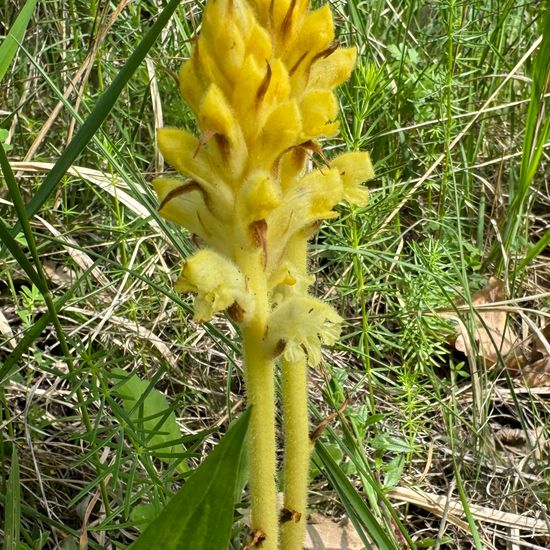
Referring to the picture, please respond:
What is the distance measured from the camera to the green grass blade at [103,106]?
5.99 ft

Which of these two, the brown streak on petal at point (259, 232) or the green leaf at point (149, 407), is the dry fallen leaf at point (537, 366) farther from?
the brown streak on petal at point (259, 232)

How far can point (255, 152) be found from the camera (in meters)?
1.55

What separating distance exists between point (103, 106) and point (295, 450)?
0.87 meters

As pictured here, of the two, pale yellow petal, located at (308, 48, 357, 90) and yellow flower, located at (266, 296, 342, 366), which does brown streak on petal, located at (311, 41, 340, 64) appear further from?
yellow flower, located at (266, 296, 342, 366)

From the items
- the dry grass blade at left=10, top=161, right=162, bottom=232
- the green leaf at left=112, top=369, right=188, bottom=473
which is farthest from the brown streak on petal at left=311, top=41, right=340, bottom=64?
the dry grass blade at left=10, top=161, right=162, bottom=232

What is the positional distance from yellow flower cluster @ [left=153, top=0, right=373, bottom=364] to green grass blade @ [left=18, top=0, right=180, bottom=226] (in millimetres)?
321

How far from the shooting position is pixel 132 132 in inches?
136

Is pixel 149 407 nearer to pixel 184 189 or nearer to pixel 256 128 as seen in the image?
pixel 184 189

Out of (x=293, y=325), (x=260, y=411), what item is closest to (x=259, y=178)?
(x=293, y=325)

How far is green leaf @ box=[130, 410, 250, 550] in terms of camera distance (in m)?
1.40

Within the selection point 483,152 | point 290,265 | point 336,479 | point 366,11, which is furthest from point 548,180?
point 290,265

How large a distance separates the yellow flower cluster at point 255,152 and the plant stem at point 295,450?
0.14 m

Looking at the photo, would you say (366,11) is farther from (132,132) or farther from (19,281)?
(19,281)

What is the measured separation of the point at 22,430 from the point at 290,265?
54.8 inches
